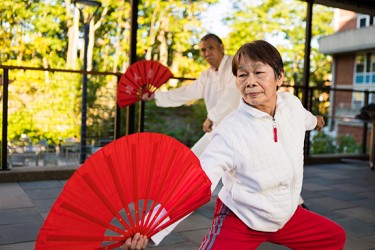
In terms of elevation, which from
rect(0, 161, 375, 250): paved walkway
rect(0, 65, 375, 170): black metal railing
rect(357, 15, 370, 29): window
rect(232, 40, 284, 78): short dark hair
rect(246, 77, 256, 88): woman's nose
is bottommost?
rect(0, 161, 375, 250): paved walkway

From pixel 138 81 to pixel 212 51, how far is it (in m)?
0.84

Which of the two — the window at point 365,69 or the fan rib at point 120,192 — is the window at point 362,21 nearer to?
the window at point 365,69

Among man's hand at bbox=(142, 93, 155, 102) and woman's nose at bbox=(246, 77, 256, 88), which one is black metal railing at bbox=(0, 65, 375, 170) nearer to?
man's hand at bbox=(142, 93, 155, 102)

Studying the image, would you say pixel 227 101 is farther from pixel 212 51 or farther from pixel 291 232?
pixel 291 232

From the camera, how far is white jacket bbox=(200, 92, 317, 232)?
1.67 meters

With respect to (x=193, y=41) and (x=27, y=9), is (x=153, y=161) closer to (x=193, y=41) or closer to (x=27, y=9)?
(x=27, y=9)

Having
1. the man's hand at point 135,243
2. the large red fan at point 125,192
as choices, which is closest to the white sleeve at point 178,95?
the large red fan at point 125,192

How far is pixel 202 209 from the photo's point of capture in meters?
3.65

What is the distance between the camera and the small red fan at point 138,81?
12.9 ft

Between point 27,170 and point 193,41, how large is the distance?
39.8 feet

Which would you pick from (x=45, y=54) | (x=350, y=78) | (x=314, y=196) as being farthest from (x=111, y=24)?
(x=350, y=78)

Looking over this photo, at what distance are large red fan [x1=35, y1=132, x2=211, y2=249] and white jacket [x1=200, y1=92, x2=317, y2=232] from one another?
13.2 inches

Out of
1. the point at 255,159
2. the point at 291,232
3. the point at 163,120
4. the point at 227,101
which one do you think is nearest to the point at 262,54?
the point at 255,159

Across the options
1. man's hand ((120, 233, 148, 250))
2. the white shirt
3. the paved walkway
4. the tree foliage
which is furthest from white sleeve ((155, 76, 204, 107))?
the tree foliage
